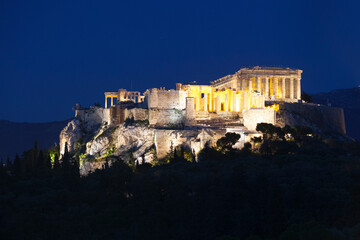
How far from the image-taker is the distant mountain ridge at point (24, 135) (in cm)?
15250

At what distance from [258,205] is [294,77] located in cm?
4663

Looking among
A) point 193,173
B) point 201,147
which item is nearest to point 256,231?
point 193,173

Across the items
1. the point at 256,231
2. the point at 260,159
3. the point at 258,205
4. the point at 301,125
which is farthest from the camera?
the point at 301,125

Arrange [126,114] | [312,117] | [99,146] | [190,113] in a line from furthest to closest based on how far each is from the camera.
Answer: [312,117] < [126,114] < [99,146] < [190,113]

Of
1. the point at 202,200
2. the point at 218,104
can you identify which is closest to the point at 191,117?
the point at 218,104

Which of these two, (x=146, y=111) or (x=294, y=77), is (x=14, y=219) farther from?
(x=294, y=77)

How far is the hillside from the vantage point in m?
147

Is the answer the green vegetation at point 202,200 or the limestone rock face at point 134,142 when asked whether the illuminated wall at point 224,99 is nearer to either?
the limestone rock face at point 134,142

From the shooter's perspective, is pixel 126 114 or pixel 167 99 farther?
pixel 126 114

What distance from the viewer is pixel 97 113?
7894 centimetres

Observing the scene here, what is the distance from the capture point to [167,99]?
6812 centimetres

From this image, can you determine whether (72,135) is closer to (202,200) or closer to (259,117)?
(259,117)

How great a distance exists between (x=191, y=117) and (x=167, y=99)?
13.7 feet

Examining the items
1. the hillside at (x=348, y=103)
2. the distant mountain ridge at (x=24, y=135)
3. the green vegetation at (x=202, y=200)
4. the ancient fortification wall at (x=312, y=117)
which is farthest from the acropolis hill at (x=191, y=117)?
the distant mountain ridge at (x=24, y=135)
